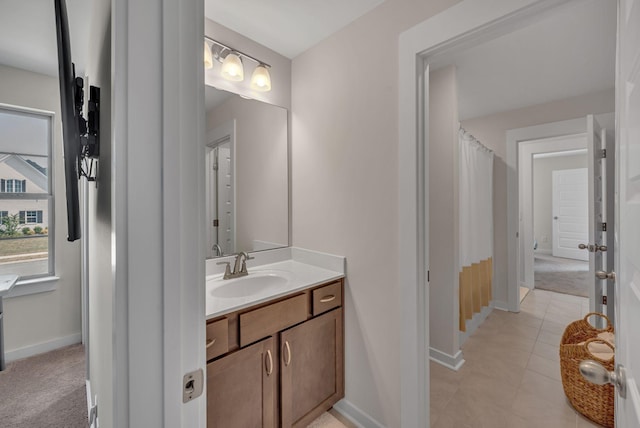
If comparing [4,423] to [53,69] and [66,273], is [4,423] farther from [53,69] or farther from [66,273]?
[53,69]

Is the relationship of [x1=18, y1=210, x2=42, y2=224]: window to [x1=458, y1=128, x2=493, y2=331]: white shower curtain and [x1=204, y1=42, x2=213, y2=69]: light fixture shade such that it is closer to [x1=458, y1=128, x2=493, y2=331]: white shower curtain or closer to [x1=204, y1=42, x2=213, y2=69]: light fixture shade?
[x1=204, y1=42, x2=213, y2=69]: light fixture shade

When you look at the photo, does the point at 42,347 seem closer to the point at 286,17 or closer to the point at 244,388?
the point at 244,388

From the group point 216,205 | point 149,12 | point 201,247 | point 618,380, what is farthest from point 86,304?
point 618,380

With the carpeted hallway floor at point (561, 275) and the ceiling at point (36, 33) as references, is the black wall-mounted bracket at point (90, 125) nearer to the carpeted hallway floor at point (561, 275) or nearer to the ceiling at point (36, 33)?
the ceiling at point (36, 33)

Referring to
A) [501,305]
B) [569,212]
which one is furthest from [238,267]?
[569,212]

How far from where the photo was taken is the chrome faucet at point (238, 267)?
5.58ft

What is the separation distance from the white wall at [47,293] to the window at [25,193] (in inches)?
2.4

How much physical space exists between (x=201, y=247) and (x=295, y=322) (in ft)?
3.48

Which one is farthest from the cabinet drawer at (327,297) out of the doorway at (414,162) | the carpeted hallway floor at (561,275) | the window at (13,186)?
the carpeted hallway floor at (561,275)

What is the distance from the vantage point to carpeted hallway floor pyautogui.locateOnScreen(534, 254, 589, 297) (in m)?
4.04

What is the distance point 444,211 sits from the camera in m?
2.24

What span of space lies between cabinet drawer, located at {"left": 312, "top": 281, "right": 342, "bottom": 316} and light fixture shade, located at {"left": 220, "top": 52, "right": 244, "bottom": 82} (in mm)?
1482

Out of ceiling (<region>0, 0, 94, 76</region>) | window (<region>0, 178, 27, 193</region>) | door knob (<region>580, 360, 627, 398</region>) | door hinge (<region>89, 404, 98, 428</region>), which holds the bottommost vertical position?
door hinge (<region>89, 404, 98, 428</region>)

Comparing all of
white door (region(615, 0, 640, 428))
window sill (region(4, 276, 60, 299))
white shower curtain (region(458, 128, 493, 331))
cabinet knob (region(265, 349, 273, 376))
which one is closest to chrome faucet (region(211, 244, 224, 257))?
cabinet knob (region(265, 349, 273, 376))
